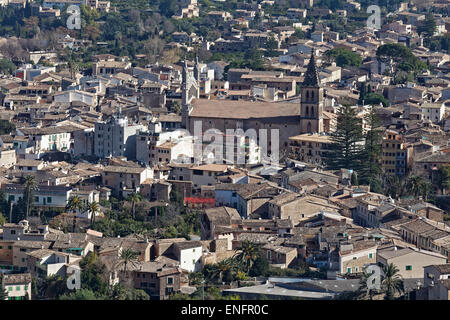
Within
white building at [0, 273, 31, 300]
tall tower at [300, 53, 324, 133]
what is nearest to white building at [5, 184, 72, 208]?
white building at [0, 273, 31, 300]

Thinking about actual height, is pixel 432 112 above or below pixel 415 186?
below

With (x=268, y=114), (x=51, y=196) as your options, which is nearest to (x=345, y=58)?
(x=268, y=114)

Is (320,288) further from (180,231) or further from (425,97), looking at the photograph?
(425,97)

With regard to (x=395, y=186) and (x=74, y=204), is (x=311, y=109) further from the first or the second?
(x=74, y=204)

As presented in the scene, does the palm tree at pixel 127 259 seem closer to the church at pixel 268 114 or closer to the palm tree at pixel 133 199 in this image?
the palm tree at pixel 133 199

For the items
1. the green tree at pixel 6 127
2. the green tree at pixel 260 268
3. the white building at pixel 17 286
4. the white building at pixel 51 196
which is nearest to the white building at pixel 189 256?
the green tree at pixel 260 268
